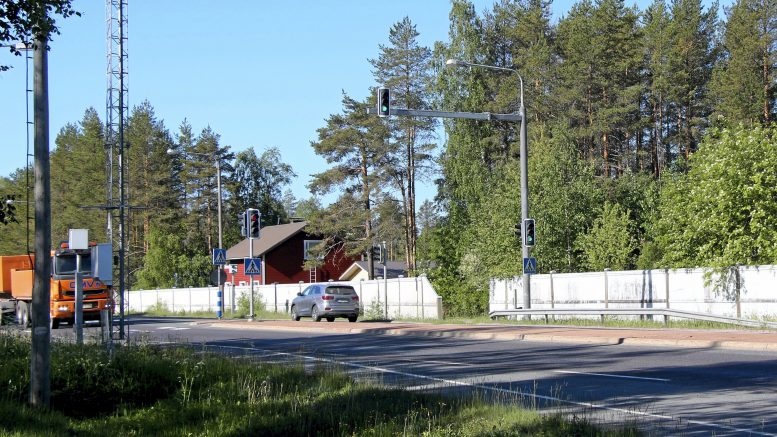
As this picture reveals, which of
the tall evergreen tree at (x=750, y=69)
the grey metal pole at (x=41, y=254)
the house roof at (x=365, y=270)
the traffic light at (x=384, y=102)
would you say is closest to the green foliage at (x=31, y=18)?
the grey metal pole at (x=41, y=254)

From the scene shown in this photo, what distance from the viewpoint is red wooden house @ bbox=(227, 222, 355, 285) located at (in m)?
75.8

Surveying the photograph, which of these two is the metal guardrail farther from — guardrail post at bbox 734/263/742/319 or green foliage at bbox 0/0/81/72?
green foliage at bbox 0/0/81/72

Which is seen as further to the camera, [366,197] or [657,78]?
[366,197]

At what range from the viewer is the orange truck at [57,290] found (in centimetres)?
3181

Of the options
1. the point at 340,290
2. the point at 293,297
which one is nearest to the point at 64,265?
the point at 340,290

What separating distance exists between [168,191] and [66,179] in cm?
1328

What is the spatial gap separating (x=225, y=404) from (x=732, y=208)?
2538cm

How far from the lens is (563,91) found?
175 feet

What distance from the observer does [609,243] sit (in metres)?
44.3

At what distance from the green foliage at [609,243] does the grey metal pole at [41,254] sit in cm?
3589

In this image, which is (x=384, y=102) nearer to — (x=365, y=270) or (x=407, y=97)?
(x=407, y=97)

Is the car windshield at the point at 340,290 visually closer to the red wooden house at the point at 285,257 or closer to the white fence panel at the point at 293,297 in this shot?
the white fence panel at the point at 293,297

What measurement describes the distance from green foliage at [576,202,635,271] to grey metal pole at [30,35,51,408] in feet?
A: 118

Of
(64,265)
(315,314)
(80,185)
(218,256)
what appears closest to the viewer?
(64,265)
